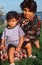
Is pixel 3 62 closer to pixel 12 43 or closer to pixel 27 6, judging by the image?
pixel 12 43

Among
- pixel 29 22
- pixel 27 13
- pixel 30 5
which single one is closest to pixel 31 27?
pixel 29 22

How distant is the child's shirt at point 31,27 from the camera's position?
5.95m

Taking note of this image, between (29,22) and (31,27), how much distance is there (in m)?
0.13

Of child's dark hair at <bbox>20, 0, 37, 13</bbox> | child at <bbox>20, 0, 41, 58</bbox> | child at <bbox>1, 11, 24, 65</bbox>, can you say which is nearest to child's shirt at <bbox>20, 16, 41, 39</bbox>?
child at <bbox>20, 0, 41, 58</bbox>

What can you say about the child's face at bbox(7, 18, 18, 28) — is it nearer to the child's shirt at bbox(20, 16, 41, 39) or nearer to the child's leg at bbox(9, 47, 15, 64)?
Answer: the child's leg at bbox(9, 47, 15, 64)

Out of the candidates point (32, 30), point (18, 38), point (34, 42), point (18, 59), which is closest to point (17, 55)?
point (18, 59)

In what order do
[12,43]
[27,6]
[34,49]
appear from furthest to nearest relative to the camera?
[34,49], [27,6], [12,43]

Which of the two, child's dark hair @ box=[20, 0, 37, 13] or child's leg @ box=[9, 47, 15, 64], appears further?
child's dark hair @ box=[20, 0, 37, 13]

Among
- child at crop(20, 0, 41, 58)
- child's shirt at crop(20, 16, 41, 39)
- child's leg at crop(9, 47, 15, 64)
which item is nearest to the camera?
child's leg at crop(9, 47, 15, 64)

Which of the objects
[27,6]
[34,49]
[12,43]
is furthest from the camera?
[34,49]

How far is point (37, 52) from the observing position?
6.04 metres

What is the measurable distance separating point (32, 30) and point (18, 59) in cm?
84

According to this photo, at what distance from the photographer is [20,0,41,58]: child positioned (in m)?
5.83

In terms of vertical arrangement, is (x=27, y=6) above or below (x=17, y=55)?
above
